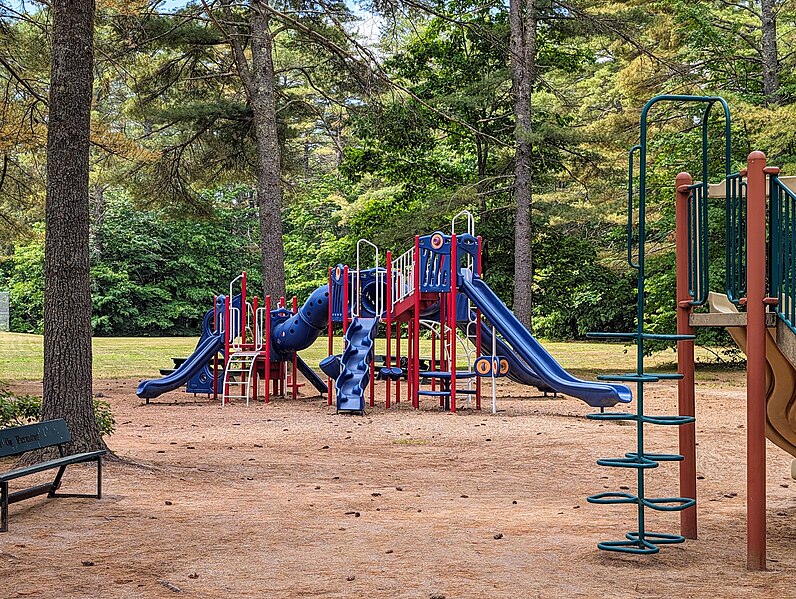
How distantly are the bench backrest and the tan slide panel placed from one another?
4.74 meters

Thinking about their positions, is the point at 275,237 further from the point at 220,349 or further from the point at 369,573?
the point at 369,573

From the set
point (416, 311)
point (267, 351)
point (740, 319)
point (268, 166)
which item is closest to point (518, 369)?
point (416, 311)

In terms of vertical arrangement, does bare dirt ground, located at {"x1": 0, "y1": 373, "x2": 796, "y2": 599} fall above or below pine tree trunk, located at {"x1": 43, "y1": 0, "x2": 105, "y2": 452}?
below

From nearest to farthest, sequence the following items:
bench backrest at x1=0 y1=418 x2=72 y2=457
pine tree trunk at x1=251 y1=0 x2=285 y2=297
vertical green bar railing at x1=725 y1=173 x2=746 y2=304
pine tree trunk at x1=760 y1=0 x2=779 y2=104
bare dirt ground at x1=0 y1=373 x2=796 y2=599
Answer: bare dirt ground at x1=0 y1=373 x2=796 y2=599 → vertical green bar railing at x1=725 y1=173 x2=746 y2=304 → bench backrest at x1=0 y1=418 x2=72 y2=457 → pine tree trunk at x1=760 y1=0 x2=779 y2=104 → pine tree trunk at x1=251 y1=0 x2=285 y2=297

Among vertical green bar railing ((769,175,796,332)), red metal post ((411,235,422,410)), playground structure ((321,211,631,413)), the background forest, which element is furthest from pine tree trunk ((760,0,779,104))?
vertical green bar railing ((769,175,796,332))

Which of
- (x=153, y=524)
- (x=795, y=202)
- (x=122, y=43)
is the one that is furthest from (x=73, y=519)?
(x=122, y=43)

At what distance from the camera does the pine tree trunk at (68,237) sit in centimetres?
928

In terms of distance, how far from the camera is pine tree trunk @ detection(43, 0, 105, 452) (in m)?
9.28

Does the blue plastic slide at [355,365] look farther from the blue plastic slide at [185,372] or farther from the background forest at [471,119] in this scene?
the background forest at [471,119]

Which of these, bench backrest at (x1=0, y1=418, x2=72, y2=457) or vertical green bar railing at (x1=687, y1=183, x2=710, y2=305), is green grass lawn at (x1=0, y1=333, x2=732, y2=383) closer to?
bench backrest at (x1=0, y1=418, x2=72, y2=457)

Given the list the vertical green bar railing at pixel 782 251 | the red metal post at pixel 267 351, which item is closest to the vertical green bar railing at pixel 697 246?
the vertical green bar railing at pixel 782 251

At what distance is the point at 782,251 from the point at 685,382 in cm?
102

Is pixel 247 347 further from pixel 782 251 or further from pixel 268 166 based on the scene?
pixel 782 251

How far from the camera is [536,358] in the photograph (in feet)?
51.5
